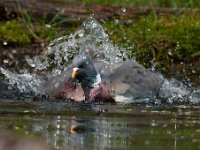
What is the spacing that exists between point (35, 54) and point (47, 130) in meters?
4.39

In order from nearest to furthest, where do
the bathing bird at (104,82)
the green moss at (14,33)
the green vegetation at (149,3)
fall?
the bathing bird at (104,82) < the green moss at (14,33) < the green vegetation at (149,3)

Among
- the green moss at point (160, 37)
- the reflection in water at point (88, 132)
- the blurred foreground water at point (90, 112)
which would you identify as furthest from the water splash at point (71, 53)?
the reflection in water at point (88, 132)

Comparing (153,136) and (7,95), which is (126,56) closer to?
(7,95)

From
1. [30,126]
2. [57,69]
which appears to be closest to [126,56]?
[57,69]

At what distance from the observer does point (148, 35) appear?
1069cm

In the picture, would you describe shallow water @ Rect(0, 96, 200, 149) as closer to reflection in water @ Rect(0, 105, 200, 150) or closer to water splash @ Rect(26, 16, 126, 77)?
reflection in water @ Rect(0, 105, 200, 150)

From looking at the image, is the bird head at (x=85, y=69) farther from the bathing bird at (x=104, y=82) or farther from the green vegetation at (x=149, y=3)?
the green vegetation at (x=149, y=3)

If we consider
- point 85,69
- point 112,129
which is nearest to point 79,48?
point 85,69

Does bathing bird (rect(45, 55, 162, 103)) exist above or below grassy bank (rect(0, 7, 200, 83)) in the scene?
below

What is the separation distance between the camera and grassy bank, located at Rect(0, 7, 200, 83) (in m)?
10.4

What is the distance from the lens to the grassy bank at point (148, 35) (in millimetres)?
10422

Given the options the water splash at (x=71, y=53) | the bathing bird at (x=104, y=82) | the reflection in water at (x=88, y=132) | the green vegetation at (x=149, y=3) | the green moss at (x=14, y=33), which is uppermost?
the green vegetation at (x=149, y=3)

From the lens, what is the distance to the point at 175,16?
11148 millimetres

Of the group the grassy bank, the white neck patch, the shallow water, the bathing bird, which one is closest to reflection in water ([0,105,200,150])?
the shallow water
